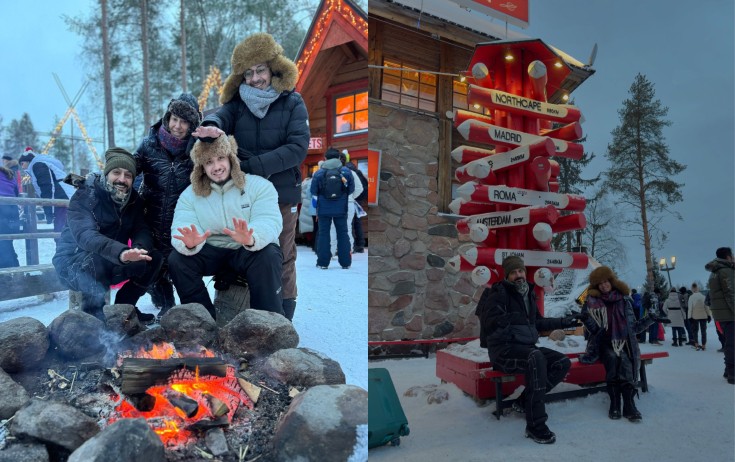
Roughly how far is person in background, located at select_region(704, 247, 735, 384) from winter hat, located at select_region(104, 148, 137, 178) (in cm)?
135

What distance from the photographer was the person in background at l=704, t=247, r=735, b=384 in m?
1.12

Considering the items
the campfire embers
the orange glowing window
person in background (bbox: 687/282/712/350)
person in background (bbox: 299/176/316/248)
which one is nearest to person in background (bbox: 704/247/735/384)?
person in background (bbox: 687/282/712/350)

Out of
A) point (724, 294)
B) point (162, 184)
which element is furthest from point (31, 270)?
point (724, 294)

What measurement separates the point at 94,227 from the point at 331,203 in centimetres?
58

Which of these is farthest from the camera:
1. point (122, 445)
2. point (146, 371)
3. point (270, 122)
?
point (270, 122)

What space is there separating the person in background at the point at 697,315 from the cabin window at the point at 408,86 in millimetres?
668

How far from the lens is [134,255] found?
128 centimetres

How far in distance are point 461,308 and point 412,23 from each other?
585 millimetres

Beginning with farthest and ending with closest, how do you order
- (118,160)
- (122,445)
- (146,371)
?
(118,160) → (146,371) → (122,445)

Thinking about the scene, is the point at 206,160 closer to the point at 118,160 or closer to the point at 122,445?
the point at 118,160

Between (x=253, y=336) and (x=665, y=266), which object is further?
(x=253, y=336)

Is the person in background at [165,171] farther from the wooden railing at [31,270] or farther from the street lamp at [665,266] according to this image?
the street lamp at [665,266]

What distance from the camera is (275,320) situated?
126cm

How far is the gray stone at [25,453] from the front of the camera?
90 centimetres
